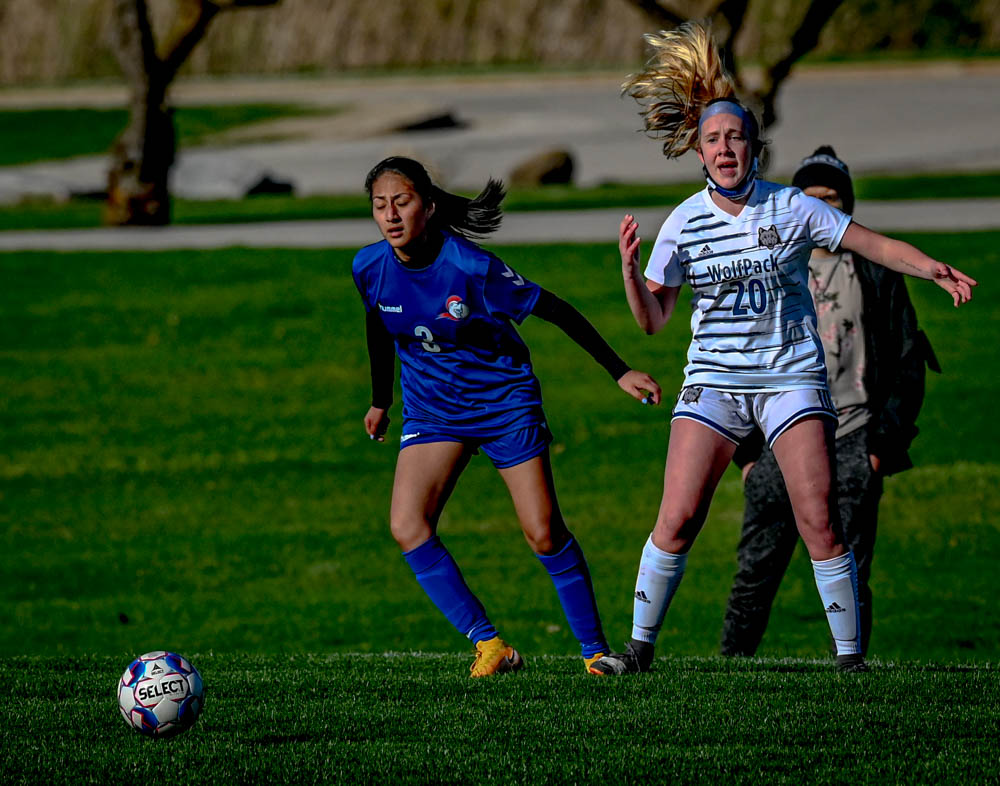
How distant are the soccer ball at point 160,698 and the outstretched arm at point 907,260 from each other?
2859 millimetres

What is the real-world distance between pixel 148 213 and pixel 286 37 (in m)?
36.2

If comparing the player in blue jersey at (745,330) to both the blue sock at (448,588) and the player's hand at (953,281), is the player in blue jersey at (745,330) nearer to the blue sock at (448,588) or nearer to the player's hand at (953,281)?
the player's hand at (953,281)

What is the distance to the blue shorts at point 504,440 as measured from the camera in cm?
646

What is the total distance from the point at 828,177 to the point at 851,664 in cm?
219

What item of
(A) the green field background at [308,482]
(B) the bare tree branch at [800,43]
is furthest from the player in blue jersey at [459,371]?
(B) the bare tree branch at [800,43]

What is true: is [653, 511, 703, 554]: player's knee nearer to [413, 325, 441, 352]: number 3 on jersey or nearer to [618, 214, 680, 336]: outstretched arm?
[618, 214, 680, 336]: outstretched arm

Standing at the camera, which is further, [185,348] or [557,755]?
[185,348]

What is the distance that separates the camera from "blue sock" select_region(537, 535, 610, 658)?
6.63 meters

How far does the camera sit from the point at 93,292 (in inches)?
761

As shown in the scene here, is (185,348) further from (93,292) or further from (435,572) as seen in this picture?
(435,572)

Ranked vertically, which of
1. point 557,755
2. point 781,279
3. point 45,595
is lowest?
point 45,595

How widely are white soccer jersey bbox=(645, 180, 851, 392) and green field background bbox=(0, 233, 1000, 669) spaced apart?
338 cm

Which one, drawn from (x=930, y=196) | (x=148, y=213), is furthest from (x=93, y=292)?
(x=930, y=196)

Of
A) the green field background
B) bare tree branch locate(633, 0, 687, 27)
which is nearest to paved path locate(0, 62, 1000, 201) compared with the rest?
bare tree branch locate(633, 0, 687, 27)
